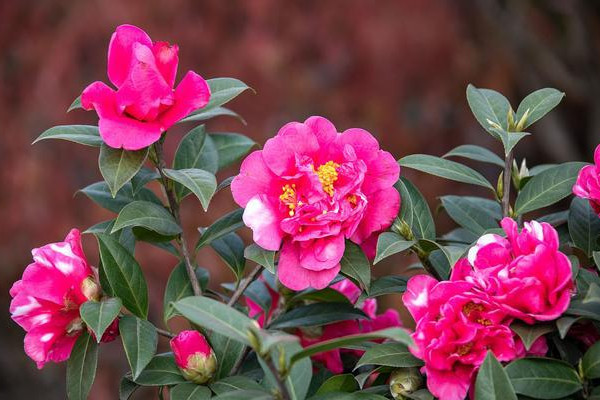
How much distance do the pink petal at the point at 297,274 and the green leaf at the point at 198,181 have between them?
95 mm

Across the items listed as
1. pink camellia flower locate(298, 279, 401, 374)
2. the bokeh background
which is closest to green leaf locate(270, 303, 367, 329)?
pink camellia flower locate(298, 279, 401, 374)

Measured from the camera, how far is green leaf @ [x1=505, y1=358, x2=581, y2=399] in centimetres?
78

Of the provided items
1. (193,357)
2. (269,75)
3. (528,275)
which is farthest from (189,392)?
(269,75)

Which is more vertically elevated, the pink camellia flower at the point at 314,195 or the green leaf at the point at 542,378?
the pink camellia flower at the point at 314,195

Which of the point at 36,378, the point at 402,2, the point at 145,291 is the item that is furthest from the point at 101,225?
the point at 36,378

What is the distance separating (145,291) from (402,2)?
2349 mm

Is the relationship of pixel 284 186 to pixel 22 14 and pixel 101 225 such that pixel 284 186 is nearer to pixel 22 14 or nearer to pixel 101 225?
pixel 101 225

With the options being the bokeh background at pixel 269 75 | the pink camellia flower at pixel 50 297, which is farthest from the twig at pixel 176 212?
the bokeh background at pixel 269 75

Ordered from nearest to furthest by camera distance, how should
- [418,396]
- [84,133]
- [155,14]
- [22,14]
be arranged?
[418,396], [84,133], [155,14], [22,14]

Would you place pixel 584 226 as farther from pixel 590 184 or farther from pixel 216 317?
pixel 216 317

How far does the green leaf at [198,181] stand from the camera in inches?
34.6

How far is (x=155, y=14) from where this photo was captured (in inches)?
117

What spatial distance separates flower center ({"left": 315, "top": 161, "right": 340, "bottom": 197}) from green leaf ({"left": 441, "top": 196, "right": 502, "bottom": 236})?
0.68 feet

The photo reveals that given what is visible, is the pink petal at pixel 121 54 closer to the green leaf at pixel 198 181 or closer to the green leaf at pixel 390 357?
the green leaf at pixel 198 181
